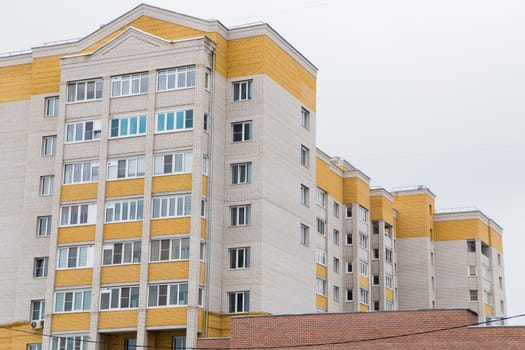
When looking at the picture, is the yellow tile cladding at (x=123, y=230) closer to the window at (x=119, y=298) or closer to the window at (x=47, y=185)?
the window at (x=119, y=298)

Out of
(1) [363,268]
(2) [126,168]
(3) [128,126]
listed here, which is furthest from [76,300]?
(1) [363,268]

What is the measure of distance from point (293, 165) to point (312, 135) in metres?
4.05

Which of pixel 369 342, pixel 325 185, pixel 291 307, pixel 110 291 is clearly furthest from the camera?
pixel 325 185

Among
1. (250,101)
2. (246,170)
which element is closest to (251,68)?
(250,101)

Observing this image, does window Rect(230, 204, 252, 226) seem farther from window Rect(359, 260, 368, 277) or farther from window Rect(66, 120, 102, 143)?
window Rect(359, 260, 368, 277)

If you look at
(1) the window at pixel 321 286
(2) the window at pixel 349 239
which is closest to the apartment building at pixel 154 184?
(1) the window at pixel 321 286

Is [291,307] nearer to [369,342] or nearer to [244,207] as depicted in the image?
[244,207]

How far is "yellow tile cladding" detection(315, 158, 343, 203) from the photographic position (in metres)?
80.5

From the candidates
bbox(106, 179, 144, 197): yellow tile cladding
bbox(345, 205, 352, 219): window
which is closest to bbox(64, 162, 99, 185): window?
bbox(106, 179, 144, 197): yellow tile cladding

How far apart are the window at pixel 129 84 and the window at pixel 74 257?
32.1 ft

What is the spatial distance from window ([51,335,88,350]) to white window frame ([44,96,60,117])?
48.8ft

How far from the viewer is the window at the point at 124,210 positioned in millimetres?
57625

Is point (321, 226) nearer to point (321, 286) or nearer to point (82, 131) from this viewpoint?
point (321, 286)

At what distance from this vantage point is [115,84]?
60.4 meters
